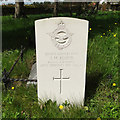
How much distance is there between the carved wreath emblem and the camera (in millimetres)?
2291

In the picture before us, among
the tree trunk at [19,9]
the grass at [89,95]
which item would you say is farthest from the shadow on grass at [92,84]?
the tree trunk at [19,9]

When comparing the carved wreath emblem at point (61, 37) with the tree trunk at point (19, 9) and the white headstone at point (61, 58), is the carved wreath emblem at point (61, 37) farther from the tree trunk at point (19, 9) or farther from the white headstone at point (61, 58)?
the tree trunk at point (19, 9)

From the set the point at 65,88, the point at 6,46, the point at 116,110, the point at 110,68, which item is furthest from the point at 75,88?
the point at 6,46

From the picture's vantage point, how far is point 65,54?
2.40m

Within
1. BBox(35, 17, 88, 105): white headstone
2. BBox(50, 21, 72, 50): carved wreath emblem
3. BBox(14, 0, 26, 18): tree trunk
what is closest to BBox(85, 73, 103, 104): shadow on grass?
BBox(35, 17, 88, 105): white headstone

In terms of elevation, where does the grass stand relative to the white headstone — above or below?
below

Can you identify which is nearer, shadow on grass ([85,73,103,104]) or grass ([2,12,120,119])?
grass ([2,12,120,119])

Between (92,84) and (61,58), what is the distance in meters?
1.10

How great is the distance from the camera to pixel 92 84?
3131mm

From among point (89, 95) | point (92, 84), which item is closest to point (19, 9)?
point (92, 84)

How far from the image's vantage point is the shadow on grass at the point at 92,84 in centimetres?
290

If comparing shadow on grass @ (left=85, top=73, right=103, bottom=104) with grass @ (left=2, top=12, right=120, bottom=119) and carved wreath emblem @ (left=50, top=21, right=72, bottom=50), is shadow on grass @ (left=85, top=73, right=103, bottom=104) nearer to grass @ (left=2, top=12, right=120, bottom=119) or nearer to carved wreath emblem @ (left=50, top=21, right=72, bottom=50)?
grass @ (left=2, top=12, right=120, bottom=119)

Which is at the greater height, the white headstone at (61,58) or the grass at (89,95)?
the white headstone at (61,58)

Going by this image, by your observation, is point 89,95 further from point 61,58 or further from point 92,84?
point 61,58
